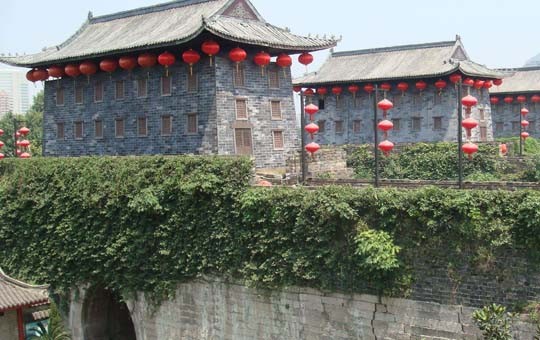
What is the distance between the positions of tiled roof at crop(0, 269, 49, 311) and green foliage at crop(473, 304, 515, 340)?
26.8 ft

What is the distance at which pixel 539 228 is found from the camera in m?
9.52

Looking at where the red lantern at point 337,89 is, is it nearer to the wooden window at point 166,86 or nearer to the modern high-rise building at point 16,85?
the wooden window at point 166,86

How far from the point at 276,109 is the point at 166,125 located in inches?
128

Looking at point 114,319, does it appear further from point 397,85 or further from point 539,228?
point 397,85

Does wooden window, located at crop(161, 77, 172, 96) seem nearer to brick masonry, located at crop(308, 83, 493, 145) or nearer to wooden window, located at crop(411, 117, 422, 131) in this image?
brick masonry, located at crop(308, 83, 493, 145)

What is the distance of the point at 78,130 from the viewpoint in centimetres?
2106

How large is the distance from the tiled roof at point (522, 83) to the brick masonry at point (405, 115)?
6.86 metres

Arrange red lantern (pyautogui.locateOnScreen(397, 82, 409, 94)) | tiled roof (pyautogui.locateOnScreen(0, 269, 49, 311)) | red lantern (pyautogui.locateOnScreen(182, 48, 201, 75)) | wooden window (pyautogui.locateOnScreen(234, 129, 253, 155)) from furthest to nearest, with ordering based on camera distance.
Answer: red lantern (pyautogui.locateOnScreen(397, 82, 409, 94)) → wooden window (pyautogui.locateOnScreen(234, 129, 253, 155)) → red lantern (pyautogui.locateOnScreen(182, 48, 201, 75)) → tiled roof (pyautogui.locateOnScreen(0, 269, 49, 311))

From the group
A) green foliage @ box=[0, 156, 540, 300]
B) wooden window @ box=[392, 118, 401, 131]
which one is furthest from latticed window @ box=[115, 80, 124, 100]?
wooden window @ box=[392, 118, 401, 131]

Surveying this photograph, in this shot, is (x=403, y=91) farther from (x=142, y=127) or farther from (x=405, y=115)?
(x=142, y=127)

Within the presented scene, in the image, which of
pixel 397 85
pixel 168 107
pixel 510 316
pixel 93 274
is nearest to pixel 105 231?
pixel 93 274

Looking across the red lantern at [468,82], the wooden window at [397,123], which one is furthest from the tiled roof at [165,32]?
the wooden window at [397,123]

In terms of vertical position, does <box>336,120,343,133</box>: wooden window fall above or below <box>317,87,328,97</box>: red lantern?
below

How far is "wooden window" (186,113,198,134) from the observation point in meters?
17.9
